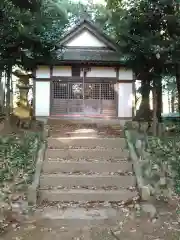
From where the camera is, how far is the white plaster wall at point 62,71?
19.0m

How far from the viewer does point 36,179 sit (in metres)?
8.78

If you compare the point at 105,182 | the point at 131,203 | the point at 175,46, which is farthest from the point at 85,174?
the point at 175,46

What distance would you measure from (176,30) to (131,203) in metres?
7.95

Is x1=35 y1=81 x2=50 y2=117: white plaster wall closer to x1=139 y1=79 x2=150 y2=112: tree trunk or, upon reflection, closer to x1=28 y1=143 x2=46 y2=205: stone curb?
x1=139 y1=79 x2=150 y2=112: tree trunk

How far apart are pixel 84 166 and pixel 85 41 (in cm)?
1133

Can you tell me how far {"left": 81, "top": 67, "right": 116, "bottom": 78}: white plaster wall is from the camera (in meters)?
19.0

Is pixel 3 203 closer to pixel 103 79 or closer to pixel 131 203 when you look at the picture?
pixel 131 203

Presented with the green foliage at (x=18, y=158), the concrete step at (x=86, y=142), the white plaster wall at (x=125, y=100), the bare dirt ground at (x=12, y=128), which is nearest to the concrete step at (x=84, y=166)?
the green foliage at (x=18, y=158)

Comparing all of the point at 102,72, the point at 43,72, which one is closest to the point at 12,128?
the point at 43,72

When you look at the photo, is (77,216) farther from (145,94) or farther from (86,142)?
(145,94)

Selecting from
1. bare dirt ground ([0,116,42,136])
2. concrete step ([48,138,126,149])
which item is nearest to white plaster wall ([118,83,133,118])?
bare dirt ground ([0,116,42,136])

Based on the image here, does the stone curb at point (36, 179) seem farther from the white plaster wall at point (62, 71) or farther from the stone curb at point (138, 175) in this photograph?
the white plaster wall at point (62, 71)

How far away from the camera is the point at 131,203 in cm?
793

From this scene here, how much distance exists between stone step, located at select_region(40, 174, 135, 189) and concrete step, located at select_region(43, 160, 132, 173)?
55 centimetres
